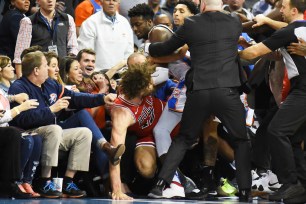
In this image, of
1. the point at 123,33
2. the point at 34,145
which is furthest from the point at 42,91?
the point at 123,33

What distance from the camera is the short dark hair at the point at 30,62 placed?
29.4 feet

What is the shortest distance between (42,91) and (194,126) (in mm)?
1730

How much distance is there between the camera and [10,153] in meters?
8.41

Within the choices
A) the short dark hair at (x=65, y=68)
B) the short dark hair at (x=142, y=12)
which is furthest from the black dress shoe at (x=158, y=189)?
the short dark hair at (x=142, y=12)

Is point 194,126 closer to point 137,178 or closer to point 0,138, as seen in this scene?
point 137,178

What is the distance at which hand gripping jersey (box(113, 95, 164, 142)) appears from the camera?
929 cm

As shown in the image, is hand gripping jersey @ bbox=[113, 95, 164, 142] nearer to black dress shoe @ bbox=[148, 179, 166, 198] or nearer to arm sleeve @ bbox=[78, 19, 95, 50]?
black dress shoe @ bbox=[148, 179, 166, 198]

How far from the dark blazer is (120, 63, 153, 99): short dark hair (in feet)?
2.49

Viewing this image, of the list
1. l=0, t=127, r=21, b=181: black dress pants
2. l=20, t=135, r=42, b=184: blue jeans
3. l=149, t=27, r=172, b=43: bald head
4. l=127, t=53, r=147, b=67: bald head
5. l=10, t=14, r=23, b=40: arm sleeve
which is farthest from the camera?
l=10, t=14, r=23, b=40: arm sleeve

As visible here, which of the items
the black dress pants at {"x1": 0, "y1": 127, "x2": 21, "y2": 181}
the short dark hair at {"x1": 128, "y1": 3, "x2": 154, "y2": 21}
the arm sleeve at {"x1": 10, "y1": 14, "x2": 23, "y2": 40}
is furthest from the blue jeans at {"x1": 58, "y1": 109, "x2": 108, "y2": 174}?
the short dark hair at {"x1": 128, "y1": 3, "x2": 154, "y2": 21}

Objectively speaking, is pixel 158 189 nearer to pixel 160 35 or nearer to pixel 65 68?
pixel 160 35

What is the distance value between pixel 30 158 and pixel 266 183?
2.76 meters

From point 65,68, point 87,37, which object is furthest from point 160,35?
point 87,37

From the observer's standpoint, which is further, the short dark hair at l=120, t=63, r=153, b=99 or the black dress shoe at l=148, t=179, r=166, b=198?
the short dark hair at l=120, t=63, r=153, b=99
